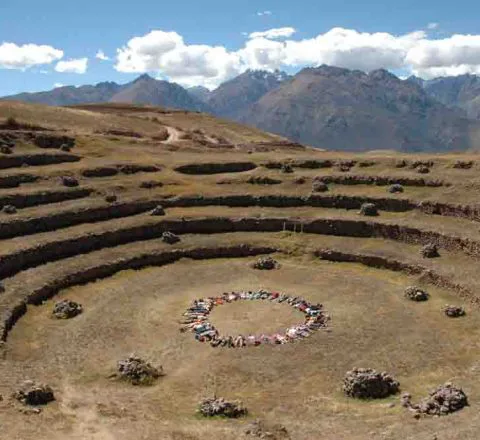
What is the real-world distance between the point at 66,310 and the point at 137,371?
574 inches

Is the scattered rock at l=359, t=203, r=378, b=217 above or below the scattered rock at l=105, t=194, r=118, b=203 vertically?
below

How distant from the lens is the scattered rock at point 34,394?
3550 cm

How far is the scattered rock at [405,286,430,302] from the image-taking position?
56.5 metres

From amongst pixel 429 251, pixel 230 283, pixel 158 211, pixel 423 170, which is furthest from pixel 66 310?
pixel 423 170

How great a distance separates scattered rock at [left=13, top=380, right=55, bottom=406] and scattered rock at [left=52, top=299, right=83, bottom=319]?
57.5 feet

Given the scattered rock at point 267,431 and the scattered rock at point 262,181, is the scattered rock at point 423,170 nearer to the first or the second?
the scattered rock at point 262,181

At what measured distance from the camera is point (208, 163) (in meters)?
104

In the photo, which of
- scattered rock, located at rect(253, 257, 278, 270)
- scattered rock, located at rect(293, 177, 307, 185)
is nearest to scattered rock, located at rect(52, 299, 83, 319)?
scattered rock, located at rect(253, 257, 278, 270)

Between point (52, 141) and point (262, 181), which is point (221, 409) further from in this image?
point (52, 141)

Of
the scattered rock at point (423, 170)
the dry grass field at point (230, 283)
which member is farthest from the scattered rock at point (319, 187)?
the scattered rock at point (423, 170)

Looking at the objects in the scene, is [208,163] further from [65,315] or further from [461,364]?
[461,364]

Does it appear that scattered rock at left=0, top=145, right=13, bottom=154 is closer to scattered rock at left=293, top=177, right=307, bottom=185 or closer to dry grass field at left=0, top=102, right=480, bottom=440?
dry grass field at left=0, top=102, right=480, bottom=440

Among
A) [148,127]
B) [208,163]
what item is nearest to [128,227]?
[208,163]

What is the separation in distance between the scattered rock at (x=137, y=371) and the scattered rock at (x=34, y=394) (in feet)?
21.7
